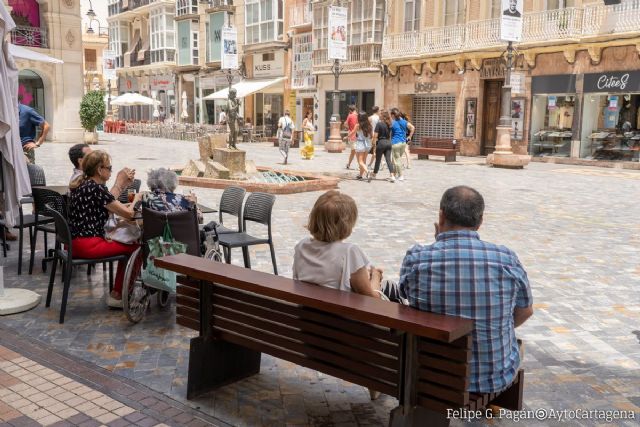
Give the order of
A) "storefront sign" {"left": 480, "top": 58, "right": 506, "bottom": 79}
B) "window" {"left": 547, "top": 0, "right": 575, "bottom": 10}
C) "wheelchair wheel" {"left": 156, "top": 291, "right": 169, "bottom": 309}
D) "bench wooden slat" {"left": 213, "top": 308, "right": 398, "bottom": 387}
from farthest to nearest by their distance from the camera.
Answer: "storefront sign" {"left": 480, "top": 58, "right": 506, "bottom": 79}, "window" {"left": 547, "top": 0, "right": 575, "bottom": 10}, "wheelchair wheel" {"left": 156, "top": 291, "right": 169, "bottom": 309}, "bench wooden slat" {"left": 213, "top": 308, "right": 398, "bottom": 387}

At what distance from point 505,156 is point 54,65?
1941cm

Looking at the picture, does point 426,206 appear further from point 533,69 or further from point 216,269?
point 533,69

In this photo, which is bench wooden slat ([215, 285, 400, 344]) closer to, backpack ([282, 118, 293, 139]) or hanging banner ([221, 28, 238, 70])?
backpack ([282, 118, 293, 139])

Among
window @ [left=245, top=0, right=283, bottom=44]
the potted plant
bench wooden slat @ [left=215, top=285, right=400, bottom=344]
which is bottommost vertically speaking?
bench wooden slat @ [left=215, top=285, right=400, bottom=344]

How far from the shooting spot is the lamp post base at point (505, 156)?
1934cm

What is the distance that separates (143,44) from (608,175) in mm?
42255

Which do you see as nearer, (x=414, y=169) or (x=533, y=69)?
(x=414, y=169)

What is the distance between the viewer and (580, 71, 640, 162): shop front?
64.1 feet

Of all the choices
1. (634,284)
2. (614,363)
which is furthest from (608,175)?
(614,363)

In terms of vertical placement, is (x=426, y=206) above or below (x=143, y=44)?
below

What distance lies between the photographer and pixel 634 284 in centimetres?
620

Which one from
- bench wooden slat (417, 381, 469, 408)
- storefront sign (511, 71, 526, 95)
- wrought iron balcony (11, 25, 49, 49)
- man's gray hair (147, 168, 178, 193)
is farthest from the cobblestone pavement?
wrought iron balcony (11, 25, 49, 49)

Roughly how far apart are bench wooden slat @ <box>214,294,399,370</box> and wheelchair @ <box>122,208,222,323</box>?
3.71ft

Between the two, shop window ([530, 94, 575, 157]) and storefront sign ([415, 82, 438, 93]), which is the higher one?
storefront sign ([415, 82, 438, 93])
